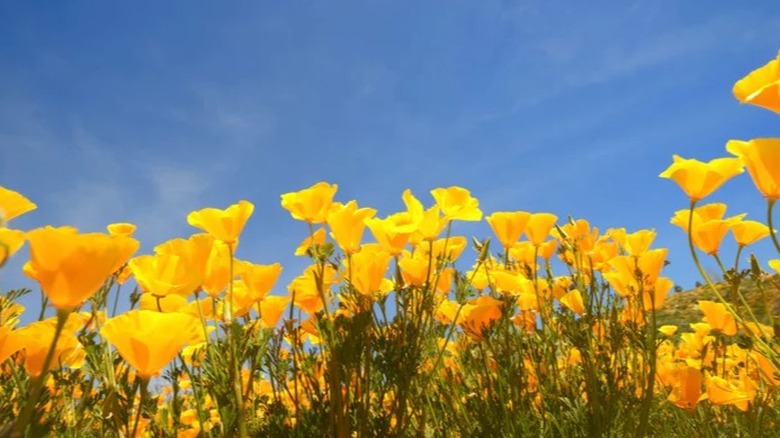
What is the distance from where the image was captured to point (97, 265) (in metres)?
1.13

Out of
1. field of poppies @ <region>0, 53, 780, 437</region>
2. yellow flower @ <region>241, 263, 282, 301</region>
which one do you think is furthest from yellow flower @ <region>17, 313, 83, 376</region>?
yellow flower @ <region>241, 263, 282, 301</region>

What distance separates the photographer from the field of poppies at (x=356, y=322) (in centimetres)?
171

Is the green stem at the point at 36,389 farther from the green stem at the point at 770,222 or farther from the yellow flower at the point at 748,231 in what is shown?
the yellow flower at the point at 748,231

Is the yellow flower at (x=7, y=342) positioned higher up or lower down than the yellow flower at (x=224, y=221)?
lower down

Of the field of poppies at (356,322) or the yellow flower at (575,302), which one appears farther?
the yellow flower at (575,302)

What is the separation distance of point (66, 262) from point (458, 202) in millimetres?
1996

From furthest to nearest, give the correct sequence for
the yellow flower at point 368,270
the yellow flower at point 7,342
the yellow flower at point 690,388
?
the yellow flower at point 690,388
the yellow flower at point 368,270
the yellow flower at point 7,342

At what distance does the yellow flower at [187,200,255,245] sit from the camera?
7.43 feet

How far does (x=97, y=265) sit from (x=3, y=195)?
0.78 metres

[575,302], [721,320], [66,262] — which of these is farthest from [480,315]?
[66,262]

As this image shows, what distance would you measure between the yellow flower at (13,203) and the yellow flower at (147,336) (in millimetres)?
519

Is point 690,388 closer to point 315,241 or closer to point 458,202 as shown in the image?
point 458,202

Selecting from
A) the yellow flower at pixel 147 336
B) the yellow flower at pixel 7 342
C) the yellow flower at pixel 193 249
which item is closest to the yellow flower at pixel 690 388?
the yellow flower at pixel 193 249

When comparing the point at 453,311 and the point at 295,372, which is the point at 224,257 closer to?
the point at 295,372
